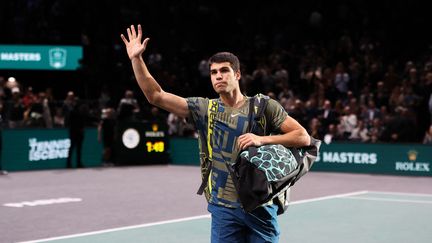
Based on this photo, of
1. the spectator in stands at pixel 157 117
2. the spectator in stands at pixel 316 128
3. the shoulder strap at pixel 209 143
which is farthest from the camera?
the spectator in stands at pixel 157 117

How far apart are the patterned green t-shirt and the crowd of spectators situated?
14809mm

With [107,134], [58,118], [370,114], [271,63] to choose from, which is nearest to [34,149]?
[58,118]

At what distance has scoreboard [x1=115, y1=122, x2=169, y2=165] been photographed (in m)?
22.3

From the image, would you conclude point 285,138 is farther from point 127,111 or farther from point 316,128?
point 127,111

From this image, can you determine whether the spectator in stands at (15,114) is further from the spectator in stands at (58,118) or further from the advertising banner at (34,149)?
the spectator in stands at (58,118)

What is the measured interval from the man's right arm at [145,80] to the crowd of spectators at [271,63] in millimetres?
15008

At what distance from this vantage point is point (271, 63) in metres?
26.3

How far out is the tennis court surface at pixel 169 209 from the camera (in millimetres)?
10180

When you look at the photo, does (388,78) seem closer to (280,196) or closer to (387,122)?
(387,122)

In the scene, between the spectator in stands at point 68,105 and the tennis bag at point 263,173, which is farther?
the spectator in stands at point 68,105

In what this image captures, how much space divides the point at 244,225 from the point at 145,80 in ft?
3.82

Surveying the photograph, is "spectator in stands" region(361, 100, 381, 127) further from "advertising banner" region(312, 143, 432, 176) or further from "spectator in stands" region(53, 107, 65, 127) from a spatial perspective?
"spectator in stands" region(53, 107, 65, 127)

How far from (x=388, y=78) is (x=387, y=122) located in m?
3.03

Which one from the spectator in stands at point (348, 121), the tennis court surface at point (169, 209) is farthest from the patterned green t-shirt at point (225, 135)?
the spectator in stands at point (348, 121)
